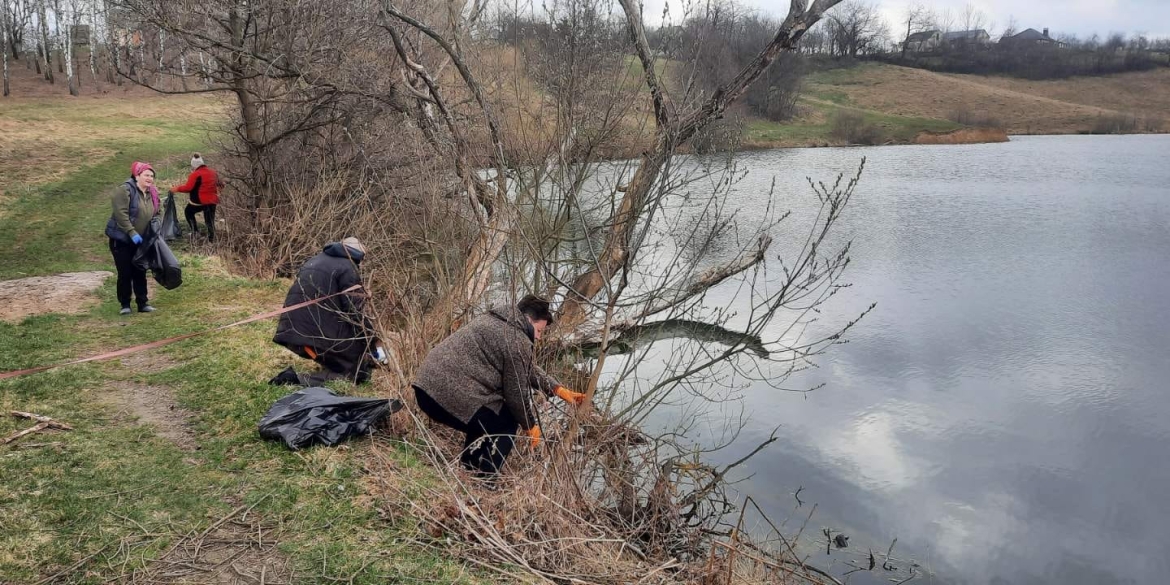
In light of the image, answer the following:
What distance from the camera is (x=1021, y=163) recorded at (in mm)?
28969

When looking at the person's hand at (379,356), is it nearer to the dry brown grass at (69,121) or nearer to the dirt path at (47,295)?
the dirt path at (47,295)

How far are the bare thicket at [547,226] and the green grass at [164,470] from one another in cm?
37

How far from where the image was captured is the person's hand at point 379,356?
7.63 metres

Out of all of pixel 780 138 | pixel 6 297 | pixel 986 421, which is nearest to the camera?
pixel 6 297

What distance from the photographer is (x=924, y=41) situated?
249 feet

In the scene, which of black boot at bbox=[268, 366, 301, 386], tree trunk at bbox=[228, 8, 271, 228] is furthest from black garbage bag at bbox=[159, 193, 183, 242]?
black boot at bbox=[268, 366, 301, 386]

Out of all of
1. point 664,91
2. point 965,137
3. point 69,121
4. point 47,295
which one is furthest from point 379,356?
point 965,137

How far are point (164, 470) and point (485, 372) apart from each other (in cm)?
213

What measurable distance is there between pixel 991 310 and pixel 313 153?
36.7ft

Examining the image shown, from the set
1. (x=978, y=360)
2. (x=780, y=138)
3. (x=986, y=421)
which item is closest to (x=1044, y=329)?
(x=978, y=360)

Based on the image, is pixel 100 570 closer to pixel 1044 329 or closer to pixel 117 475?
pixel 117 475

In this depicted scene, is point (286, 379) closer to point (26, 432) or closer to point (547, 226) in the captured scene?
point (26, 432)

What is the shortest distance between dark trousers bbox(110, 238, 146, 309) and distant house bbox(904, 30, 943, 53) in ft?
234

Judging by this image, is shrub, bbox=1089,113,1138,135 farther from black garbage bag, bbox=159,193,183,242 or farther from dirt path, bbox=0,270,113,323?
dirt path, bbox=0,270,113,323
